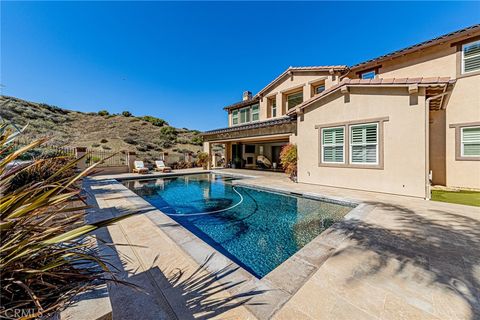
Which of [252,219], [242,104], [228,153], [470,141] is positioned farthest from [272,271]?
[228,153]

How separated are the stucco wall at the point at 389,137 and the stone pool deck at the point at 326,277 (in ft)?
9.66

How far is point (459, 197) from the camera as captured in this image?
7.29 metres

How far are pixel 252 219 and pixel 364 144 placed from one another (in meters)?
6.39

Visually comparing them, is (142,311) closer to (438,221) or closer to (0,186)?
(0,186)

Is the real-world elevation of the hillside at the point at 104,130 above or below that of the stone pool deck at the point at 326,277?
above

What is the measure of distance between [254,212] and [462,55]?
12491 millimetres

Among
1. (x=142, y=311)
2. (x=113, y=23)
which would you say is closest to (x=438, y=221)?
(x=142, y=311)

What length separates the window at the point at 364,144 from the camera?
322 inches

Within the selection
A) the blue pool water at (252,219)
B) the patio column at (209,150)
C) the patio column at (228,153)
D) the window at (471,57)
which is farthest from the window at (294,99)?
the blue pool water at (252,219)

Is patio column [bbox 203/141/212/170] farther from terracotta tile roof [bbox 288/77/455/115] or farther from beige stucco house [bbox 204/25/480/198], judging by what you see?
terracotta tile roof [bbox 288/77/455/115]

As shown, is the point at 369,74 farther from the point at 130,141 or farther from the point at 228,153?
the point at 130,141

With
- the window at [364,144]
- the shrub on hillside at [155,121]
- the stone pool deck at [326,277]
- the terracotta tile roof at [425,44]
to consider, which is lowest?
the stone pool deck at [326,277]

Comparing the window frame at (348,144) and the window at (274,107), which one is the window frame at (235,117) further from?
the window frame at (348,144)

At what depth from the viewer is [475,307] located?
2.22 metres
